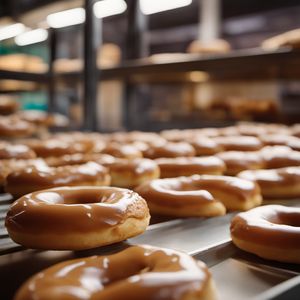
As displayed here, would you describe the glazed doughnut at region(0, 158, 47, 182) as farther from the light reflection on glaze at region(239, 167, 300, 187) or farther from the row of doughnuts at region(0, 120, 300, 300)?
the light reflection on glaze at region(239, 167, 300, 187)

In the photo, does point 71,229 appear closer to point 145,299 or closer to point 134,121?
point 145,299

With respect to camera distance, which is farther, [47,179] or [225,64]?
[225,64]

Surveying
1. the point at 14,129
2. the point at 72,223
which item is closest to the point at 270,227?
the point at 72,223

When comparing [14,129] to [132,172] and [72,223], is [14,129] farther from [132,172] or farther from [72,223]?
[72,223]

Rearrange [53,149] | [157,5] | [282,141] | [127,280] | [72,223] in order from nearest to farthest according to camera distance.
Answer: [127,280], [72,223], [53,149], [282,141], [157,5]

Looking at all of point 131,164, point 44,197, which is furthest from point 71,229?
point 131,164

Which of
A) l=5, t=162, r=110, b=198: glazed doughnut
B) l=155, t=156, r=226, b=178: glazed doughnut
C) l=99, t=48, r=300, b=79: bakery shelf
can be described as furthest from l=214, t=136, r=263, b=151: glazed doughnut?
l=99, t=48, r=300, b=79: bakery shelf
